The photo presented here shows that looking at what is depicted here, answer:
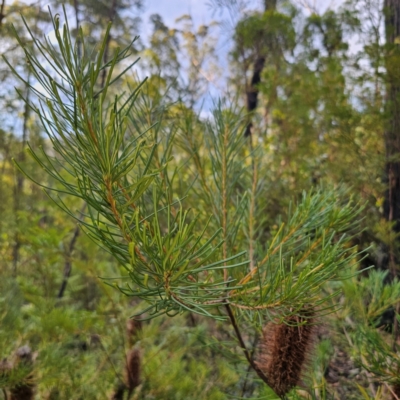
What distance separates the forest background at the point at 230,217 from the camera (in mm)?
498

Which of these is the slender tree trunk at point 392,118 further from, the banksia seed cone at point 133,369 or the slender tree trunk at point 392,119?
the banksia seed cone at point 133,369

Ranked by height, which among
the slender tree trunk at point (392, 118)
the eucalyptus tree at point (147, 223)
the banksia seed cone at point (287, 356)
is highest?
the slender tree trunk at point (392, 118)

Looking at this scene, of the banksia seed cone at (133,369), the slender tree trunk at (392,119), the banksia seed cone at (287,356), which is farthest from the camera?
the slender tree trunk at (392,119)

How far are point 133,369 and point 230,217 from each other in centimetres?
35

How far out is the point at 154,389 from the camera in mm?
703

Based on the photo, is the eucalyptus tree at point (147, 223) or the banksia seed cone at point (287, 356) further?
the banksia seed cone at point (287, 356)

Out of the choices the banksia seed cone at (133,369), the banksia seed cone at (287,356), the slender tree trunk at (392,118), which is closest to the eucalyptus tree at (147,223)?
the banksia seed cone at (287,356)

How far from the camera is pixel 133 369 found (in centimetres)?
65

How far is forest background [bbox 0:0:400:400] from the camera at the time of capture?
498 mm

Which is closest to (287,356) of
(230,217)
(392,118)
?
(230,217)

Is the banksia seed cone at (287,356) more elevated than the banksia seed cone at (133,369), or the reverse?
the banksia seed cone at (287,356)

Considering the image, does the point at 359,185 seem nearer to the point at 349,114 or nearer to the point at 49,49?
the point at 349,114

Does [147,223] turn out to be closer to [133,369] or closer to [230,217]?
[230,217]

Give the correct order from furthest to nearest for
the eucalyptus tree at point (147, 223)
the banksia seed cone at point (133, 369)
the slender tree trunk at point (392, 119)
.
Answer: the slender tree trunk at point (392, 119) < the banksia seed cone at point (133, 369) < the eucalyptus tree at point (147, 223)
